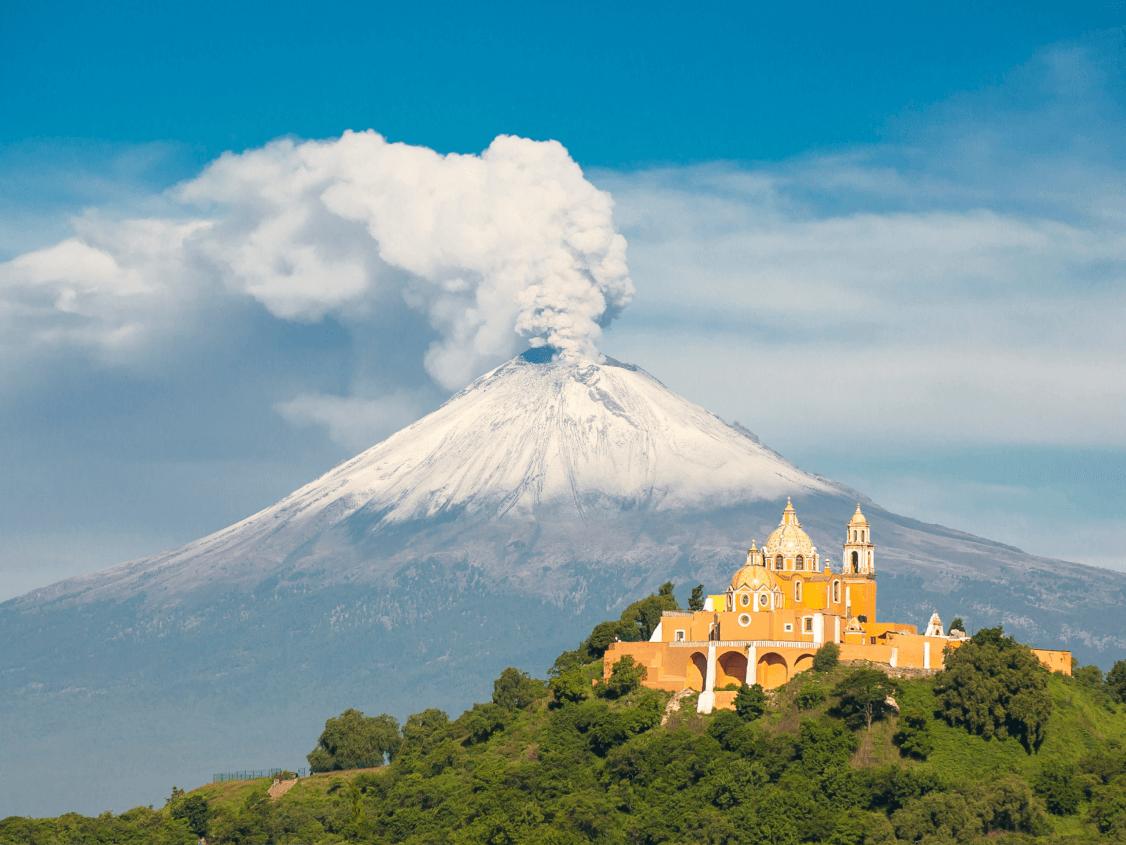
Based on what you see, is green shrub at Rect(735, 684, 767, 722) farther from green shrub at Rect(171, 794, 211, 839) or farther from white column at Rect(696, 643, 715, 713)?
green shrub at Rect(171, 794, 211, 839)

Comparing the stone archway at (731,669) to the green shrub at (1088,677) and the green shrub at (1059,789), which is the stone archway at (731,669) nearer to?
the green shrub at (1059,789)

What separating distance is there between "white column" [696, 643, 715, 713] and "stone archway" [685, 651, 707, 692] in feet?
2.57

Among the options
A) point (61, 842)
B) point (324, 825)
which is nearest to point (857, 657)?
point (324, 825)

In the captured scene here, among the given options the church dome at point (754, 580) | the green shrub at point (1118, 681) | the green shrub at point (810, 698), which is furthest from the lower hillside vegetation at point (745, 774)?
the church dome at point (754, 580)

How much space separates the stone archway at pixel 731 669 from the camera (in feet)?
308

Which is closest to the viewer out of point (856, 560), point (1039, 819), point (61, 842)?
point (1039, 819)

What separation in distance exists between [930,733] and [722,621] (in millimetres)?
14604

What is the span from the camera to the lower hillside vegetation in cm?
8119

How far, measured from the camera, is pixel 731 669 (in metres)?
94.6

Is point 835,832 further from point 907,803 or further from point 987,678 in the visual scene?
point 987,678

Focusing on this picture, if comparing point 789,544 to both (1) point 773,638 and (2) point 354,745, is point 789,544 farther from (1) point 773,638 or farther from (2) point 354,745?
(2) point 354,745

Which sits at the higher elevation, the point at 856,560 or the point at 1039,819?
the point at 856,560

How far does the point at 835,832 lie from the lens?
80188 mm

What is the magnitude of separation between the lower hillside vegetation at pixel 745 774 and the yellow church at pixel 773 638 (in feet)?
4.68
